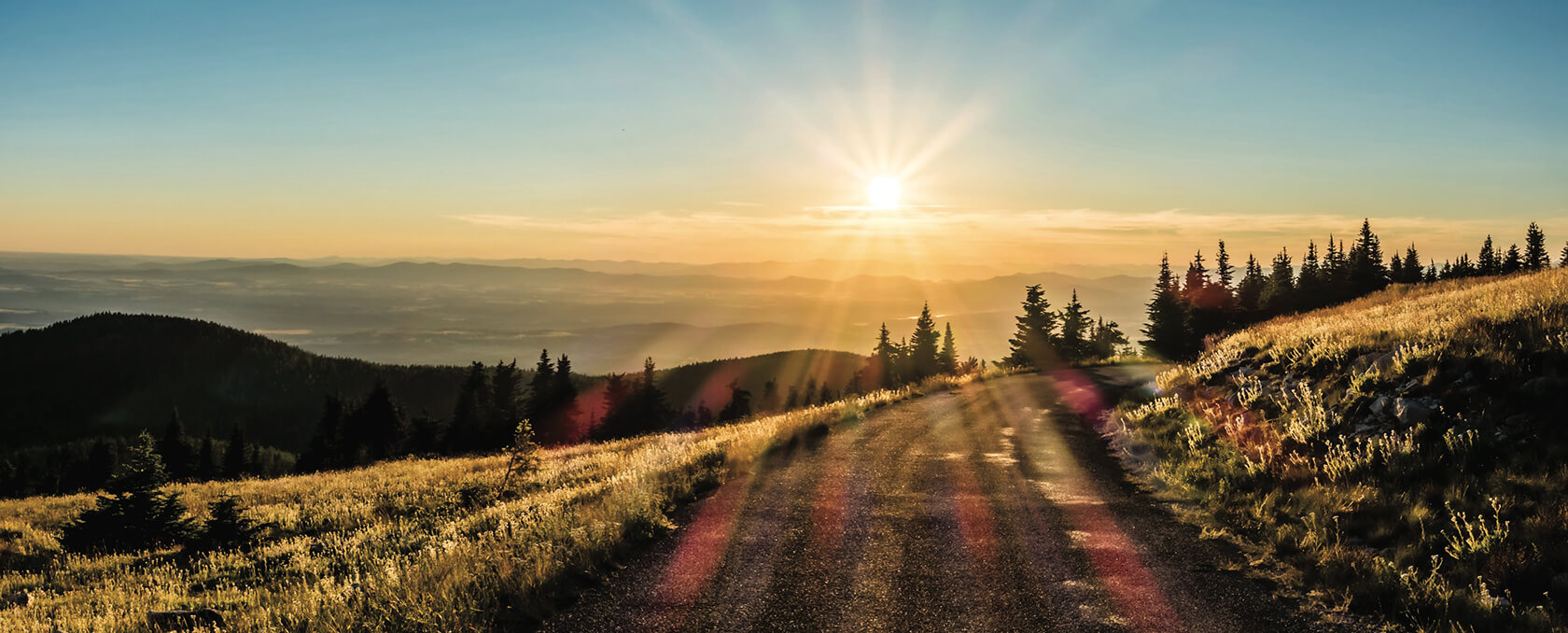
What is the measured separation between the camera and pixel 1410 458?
959 cm

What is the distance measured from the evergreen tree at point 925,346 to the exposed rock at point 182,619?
7243cm

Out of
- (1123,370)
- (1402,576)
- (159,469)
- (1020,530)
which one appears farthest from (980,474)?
(1123,370)

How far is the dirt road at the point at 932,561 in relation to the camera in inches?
261

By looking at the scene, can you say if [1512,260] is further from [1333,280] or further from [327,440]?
[327,440]

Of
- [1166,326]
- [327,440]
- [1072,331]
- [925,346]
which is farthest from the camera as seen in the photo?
[925,346]

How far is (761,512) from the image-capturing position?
33.9 ft

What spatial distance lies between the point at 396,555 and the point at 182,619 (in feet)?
11.0

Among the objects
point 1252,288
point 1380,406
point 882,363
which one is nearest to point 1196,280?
point 1252,288

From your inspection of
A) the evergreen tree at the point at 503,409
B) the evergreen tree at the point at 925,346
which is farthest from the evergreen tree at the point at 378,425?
the evergreen tree at the point at 925,346

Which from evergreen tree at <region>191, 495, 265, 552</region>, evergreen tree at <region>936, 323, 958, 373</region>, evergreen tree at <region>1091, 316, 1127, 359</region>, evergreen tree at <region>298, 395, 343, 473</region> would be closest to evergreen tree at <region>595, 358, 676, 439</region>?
evergreen tree at <region>298, 395, 343, 473</region>

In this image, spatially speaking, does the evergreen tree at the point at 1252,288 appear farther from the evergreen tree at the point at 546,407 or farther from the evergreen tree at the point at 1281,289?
the evergreen tree at the point at 546,407

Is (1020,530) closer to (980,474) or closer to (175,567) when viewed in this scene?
(980,474)

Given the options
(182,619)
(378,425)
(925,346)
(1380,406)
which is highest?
(1380,406)

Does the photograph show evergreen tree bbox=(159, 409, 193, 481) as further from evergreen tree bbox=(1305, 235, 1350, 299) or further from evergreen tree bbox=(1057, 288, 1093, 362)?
evergreen tree bbox=(1305, 235, 1350, 299)
